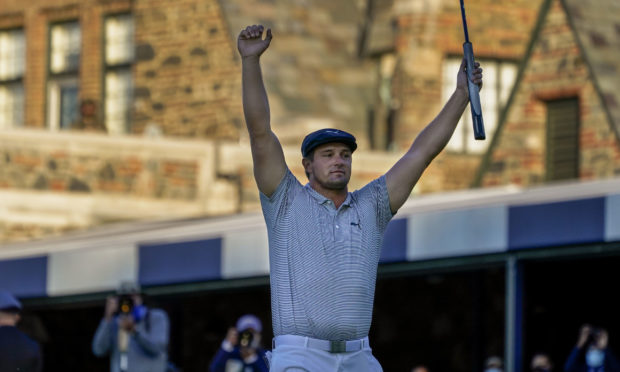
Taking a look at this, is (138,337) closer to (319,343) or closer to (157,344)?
(157,344)

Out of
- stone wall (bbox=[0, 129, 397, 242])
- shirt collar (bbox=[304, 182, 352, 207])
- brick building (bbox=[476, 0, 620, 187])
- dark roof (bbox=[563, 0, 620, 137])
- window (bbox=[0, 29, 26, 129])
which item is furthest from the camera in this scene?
window (bbox=[0, 29, 26, 129])

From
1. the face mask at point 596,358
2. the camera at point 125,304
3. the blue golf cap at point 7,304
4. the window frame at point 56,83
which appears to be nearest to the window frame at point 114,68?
the window frame at point 56,83

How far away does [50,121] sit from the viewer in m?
29.5

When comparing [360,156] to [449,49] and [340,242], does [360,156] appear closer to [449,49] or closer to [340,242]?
[449,49]

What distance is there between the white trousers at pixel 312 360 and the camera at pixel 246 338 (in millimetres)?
7251

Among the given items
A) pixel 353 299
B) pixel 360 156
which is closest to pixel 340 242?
pixel 353 299

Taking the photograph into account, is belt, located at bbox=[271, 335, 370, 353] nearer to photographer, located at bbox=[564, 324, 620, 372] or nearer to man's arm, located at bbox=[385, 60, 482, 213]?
man's arm, located at bbox=[385, 60, 482, 213]

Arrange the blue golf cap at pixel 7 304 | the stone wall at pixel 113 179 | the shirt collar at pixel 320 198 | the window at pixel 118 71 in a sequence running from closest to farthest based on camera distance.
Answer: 1. the shirt collar at pixel 320 198
2. the blue golf cap at pixel 7 304
3. the stone wall at pixel 113 179
4. the window at pixel 118 71

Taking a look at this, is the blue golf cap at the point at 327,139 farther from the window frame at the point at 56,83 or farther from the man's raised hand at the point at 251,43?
the window frame at the point at 56,83

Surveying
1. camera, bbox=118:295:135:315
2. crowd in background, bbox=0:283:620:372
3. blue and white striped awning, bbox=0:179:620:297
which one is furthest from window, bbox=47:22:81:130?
camera, bbox=118:295:135:315

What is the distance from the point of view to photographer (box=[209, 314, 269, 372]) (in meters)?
13.8

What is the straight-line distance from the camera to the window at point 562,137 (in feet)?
79.5

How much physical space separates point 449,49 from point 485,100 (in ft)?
3.45

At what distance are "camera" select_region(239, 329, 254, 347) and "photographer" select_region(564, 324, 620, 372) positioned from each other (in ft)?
8.58
